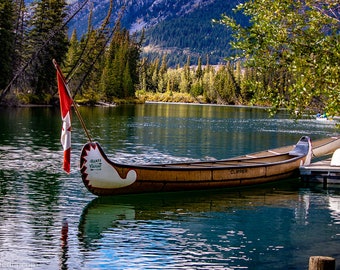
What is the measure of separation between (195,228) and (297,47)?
817 cm

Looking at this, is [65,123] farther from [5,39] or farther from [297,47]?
[5,39]

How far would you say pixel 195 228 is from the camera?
2377 cm

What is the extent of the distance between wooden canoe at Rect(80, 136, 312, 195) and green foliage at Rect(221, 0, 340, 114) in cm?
906

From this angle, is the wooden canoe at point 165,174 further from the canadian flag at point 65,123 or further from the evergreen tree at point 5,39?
the evergreen tree at point 5,39

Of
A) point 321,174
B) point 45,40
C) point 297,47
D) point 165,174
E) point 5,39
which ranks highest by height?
point 45,40

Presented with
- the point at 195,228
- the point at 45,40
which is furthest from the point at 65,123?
the point at 45,40

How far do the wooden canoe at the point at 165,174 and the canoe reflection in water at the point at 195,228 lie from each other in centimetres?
55

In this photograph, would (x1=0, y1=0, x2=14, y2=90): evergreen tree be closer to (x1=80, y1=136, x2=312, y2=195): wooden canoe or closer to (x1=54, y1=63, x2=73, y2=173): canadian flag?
(x1=80, y1=136, x2=312, y2=195): wooden canoe

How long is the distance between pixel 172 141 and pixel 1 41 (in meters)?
45.0

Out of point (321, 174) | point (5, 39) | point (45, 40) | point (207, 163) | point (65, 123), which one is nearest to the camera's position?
point (65, 123)

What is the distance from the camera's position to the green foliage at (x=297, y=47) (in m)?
18.9

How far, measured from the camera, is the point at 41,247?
→ 1983 cm

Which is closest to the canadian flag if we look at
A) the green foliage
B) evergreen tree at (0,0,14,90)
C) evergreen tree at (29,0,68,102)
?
the green foliage

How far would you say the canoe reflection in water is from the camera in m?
19.4
